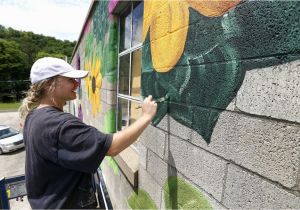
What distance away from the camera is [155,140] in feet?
7.11

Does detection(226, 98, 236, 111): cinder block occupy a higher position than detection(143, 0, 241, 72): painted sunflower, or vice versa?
detection(143, 0, 241, 72): painted sunflower

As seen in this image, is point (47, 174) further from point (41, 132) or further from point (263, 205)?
point (263, 205)

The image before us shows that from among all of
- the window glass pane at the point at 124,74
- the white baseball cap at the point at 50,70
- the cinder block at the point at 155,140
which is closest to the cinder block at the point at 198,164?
the cinder block at the point at 155,140

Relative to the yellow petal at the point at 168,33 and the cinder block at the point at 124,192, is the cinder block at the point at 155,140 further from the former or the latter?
the cinder block at the point at 124,192

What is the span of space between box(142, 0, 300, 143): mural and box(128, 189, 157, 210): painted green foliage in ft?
2.82

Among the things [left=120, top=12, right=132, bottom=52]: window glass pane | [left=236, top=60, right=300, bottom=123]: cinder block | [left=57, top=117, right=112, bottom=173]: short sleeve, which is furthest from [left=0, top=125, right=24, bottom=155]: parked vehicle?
[left=236, top=60, right=300, bottom=123]: cinder block

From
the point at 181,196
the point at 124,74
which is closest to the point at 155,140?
the point at 181,196

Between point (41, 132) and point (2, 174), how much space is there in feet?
25.3

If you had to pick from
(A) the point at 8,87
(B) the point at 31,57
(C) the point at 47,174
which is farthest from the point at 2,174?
(B) the point at 31,57

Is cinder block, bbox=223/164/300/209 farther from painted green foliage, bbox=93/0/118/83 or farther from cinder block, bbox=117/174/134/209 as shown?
painted green foliage, bbox=93/0/118/83

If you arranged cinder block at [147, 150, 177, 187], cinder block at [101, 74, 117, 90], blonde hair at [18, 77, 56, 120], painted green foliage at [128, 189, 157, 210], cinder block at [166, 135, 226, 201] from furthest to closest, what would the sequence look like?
1. cinder block at [101, 74, 117, 90]
2. painted green foliage at [128, 189, 157, 210]
3. cinder block at [147, 150, 177, 187]
4. blonde hair at [18, 77, 56, 120]
5. cinder block at [166, 135, 226, 201]

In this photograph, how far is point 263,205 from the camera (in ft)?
3.60

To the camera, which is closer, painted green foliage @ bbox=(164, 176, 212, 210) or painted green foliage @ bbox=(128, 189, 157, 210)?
painted green foliage @ bbox=(164, 176, 212, 210)

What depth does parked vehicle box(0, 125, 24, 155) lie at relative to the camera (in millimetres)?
10445
